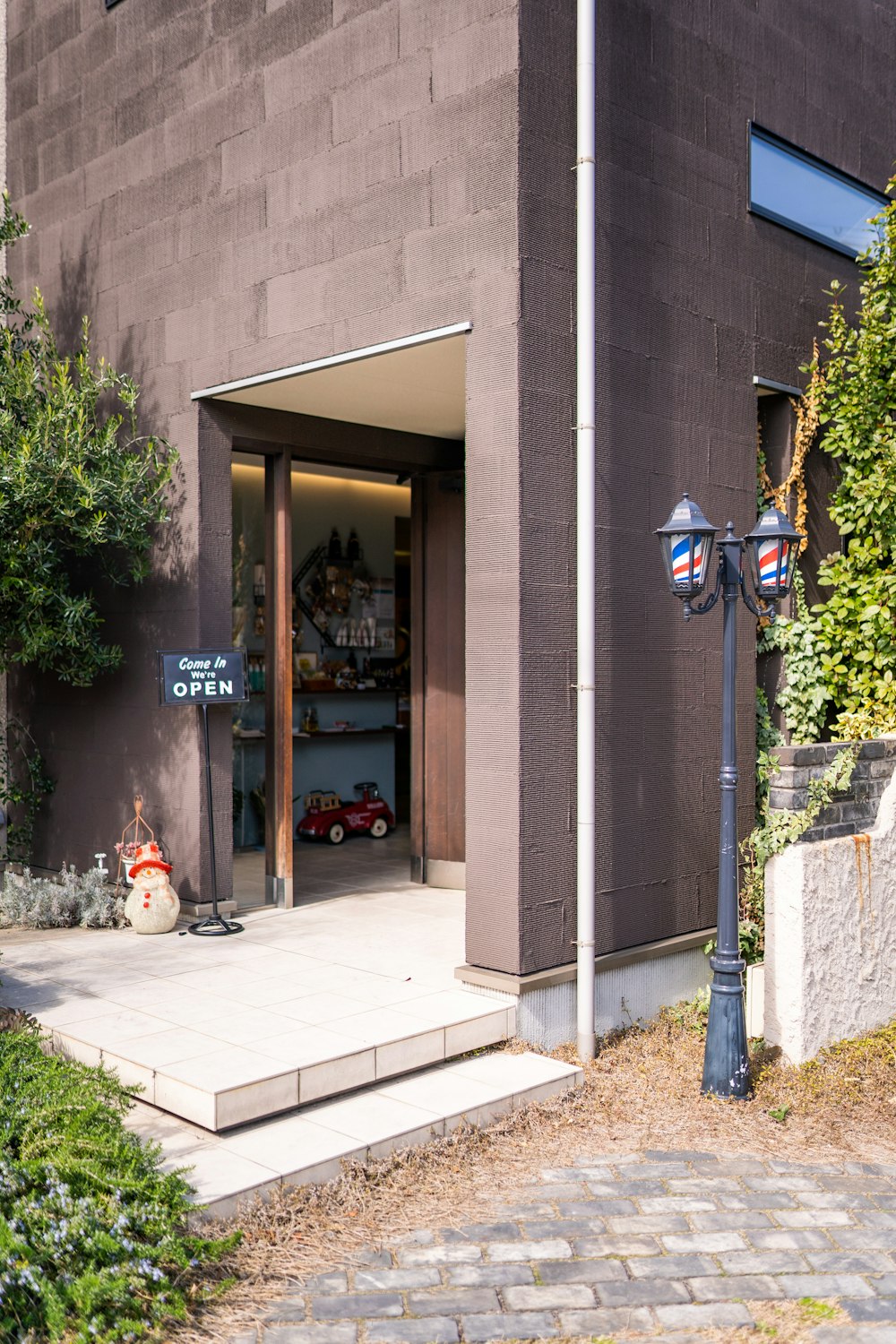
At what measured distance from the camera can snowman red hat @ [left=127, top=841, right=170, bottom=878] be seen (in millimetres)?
6652

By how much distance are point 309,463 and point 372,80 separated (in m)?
2.52

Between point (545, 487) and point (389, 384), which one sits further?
point (389, 384)

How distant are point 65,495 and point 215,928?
247cm

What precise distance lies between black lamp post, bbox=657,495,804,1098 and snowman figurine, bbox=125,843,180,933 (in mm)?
3016

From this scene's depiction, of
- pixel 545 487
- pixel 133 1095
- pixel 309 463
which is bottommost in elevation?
pixel 133 1095

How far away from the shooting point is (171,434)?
23.1 ft

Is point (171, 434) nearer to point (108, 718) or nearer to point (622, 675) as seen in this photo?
point (108, 718)

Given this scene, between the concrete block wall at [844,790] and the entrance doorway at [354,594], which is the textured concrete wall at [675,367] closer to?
the concrete block wall at [844,790]

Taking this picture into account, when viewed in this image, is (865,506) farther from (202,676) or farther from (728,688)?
(202,676)

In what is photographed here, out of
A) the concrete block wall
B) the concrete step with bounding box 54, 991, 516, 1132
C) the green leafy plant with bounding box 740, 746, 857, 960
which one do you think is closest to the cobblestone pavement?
the concrete step with bounding box 54, 991, 516, 1132

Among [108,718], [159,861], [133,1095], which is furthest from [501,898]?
[108,718]

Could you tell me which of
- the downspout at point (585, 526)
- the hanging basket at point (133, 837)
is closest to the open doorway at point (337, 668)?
the hanging basket at point (133, 837)

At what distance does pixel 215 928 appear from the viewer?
664cm

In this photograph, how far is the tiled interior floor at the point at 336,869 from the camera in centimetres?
791
